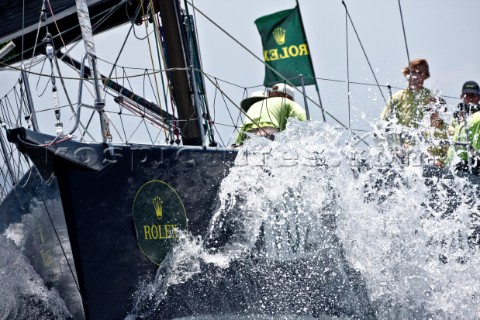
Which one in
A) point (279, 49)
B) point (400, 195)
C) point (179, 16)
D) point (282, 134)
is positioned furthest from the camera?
point (279, 49)

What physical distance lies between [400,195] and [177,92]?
1529mm

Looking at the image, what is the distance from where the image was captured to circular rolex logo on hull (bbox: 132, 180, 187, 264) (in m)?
4.78

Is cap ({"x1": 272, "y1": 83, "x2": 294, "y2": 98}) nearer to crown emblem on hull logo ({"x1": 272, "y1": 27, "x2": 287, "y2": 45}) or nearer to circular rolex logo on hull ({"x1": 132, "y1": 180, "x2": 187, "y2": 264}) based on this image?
crown emblem on hull logo ({"x1": 272, "y1": 27, "x2": 287, "y2": 45})

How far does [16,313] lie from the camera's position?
561cm

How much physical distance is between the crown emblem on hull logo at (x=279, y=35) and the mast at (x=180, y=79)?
2.48ft

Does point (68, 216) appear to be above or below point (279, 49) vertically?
below

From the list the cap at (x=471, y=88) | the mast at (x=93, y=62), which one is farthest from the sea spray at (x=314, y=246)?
the cap at (x=471, y=88)

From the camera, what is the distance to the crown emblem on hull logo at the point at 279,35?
6.50 m

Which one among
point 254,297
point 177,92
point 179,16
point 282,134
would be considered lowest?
point 254,297

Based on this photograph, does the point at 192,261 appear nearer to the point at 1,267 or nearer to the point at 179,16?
the point at 1,267

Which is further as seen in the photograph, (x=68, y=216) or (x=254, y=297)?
(x=254, y=297)

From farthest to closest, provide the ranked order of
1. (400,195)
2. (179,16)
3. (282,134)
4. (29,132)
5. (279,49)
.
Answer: (279,49), (179,16), (400,195), (282,134), (29,132)

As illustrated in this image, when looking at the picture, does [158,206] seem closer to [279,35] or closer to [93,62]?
[93,62]

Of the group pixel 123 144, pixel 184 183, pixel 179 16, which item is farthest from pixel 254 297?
pixel 179 16
